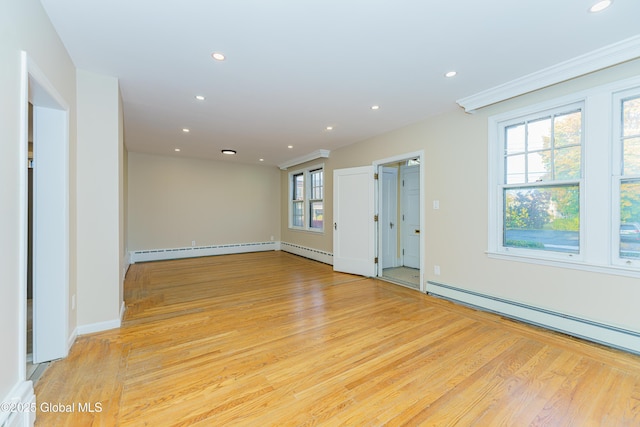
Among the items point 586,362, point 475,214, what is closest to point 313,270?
point 475,214

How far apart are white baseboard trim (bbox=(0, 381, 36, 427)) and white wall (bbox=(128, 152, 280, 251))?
5.28m

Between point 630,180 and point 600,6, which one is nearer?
point 600,6

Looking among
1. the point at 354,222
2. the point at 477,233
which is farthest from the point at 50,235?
the point at 477,233

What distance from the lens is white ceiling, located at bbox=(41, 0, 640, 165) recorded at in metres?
1.79

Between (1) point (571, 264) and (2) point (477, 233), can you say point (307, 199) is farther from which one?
(1) point (571, 264)

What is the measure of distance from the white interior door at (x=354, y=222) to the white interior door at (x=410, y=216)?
1.20 metres

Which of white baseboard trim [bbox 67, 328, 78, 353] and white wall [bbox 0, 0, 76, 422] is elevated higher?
white wall [bbox 0, 0, 76, 422]

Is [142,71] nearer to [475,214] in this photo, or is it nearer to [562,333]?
[475,214]

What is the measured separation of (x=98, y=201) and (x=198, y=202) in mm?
4344

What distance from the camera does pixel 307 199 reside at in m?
6.91

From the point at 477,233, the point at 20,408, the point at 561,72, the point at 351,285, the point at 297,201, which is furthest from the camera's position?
the point at 297,201

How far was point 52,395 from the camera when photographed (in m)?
1.73

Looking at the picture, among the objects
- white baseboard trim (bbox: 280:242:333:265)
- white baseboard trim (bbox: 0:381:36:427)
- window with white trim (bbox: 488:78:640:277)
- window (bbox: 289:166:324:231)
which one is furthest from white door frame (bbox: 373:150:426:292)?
white baseboard trim (bbox: 0:381:36:427)

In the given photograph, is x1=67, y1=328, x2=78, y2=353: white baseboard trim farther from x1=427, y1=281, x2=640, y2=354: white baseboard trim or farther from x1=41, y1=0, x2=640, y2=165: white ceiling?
x1=427, y1=281, x2=640, y2=354: white baseboard trim
